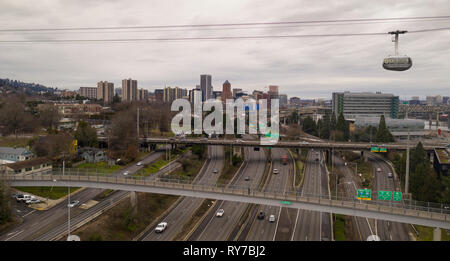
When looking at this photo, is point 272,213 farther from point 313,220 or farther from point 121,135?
point 121,135

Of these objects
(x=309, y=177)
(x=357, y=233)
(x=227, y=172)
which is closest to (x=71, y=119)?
(x=227, y=172)

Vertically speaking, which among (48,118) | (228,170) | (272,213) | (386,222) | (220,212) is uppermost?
(48,118)

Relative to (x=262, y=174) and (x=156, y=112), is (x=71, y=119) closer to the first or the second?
(x=156, y=112)

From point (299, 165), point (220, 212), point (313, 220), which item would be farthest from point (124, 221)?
point (299, 165)

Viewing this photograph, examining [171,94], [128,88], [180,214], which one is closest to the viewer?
[180,214]

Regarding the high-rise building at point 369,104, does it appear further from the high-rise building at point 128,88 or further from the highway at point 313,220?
the high-rise building at point 128,88

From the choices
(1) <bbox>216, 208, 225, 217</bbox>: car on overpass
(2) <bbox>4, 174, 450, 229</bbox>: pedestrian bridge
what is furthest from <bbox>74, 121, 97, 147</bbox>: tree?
(1) <bbox>216, 208, 225, 217</bbox>: car on overpass

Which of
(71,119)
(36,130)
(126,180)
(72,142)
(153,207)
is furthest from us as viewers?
(71,119)
